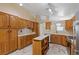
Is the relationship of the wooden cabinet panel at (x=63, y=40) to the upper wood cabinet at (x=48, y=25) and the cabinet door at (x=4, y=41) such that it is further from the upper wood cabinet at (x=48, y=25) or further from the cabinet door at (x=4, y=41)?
the cabinet door at (x=4, y=41)

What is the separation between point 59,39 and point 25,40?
0.80 metres

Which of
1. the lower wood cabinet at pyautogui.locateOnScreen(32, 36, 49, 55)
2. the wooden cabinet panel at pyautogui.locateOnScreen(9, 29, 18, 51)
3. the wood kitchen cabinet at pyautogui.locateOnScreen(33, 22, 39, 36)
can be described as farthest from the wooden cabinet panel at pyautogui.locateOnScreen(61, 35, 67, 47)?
the wooden cabinet panel at pyautogui.locateOnScreen(9, 29, 18, 51)

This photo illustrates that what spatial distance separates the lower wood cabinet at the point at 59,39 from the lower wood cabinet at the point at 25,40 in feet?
1.53

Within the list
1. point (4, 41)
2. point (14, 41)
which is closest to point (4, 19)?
point (4, 41)

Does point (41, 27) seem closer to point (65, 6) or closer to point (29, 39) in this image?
point (29, 39)

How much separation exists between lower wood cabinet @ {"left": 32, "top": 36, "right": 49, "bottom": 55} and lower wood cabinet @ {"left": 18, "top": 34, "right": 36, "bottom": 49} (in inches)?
4.0

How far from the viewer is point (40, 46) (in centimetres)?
257

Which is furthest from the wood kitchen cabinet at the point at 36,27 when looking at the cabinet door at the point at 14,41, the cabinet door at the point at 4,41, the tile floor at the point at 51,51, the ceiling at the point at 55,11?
the cabinet door at the point at 4,41

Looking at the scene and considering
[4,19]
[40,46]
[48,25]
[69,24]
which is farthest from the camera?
[4,19]

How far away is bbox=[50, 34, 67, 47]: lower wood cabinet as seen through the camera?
2519 millimetres

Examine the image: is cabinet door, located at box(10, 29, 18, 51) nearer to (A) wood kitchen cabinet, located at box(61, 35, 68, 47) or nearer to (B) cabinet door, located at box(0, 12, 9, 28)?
(B) cabinet door, located at box(0, 12, 9, 28)

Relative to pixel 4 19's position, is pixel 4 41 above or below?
below

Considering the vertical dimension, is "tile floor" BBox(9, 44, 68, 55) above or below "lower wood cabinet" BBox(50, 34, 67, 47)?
below

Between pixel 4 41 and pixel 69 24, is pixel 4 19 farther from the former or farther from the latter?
pixel 69 24
